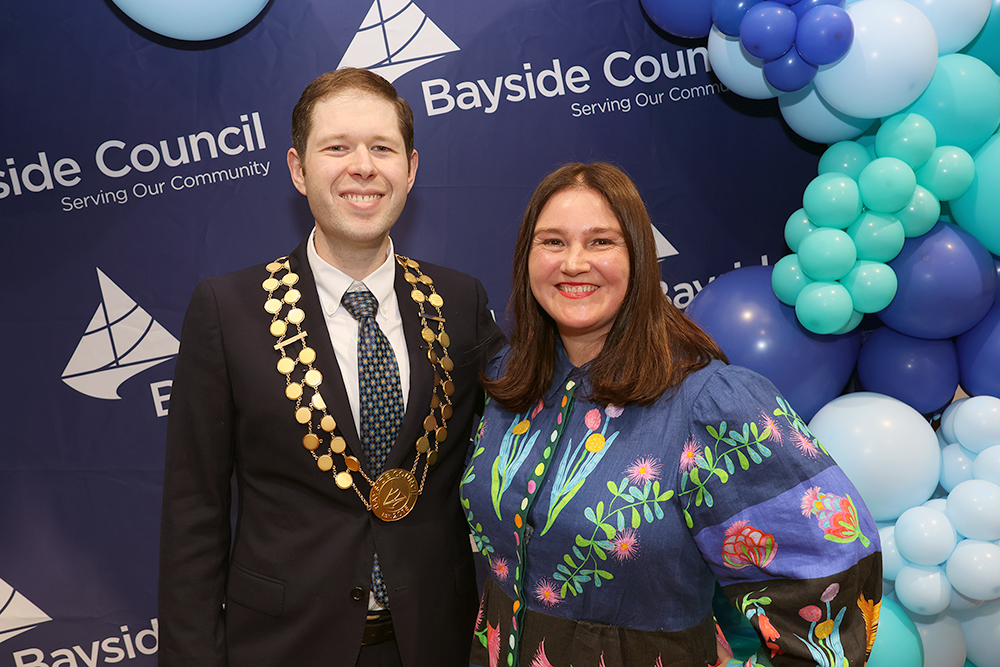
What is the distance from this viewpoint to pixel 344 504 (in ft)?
5.45

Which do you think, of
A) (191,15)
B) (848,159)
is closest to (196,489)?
(191,15)

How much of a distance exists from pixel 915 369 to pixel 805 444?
1.11 m

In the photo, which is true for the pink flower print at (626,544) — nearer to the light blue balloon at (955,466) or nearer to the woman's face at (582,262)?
the woman's face at (582,262)

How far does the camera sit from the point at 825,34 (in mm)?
1954

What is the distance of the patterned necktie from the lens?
5.49 ft

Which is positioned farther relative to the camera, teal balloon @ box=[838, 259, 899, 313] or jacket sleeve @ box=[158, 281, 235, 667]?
teal balloon @ box=[838, 259, 899, 313]

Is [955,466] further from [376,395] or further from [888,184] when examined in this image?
[376,395]

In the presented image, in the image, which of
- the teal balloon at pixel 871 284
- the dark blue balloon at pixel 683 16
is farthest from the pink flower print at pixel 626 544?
the dark blue balloon at pixel 683 16

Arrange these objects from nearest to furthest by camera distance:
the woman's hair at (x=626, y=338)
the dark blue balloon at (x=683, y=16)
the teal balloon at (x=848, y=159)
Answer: the woman's hair at (x=626, y=338) < the teal balloon at (x=848, y=159) < the dark blue balloon at (x=683, y=16)

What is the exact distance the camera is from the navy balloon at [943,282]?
6.80 ft

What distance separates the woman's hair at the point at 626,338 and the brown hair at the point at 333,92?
1.48 ft

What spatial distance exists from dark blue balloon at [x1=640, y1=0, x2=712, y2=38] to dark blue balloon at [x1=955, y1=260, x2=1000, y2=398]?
3.72ft

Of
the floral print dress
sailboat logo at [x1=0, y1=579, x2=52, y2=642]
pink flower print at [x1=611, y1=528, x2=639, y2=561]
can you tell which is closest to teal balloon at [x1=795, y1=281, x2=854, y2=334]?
the floral print dress

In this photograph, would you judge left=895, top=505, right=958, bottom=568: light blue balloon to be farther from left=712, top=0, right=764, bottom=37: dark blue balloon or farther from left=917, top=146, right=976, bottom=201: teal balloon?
left=712, top=0, right=764, bottom=37: dark blue balloon
